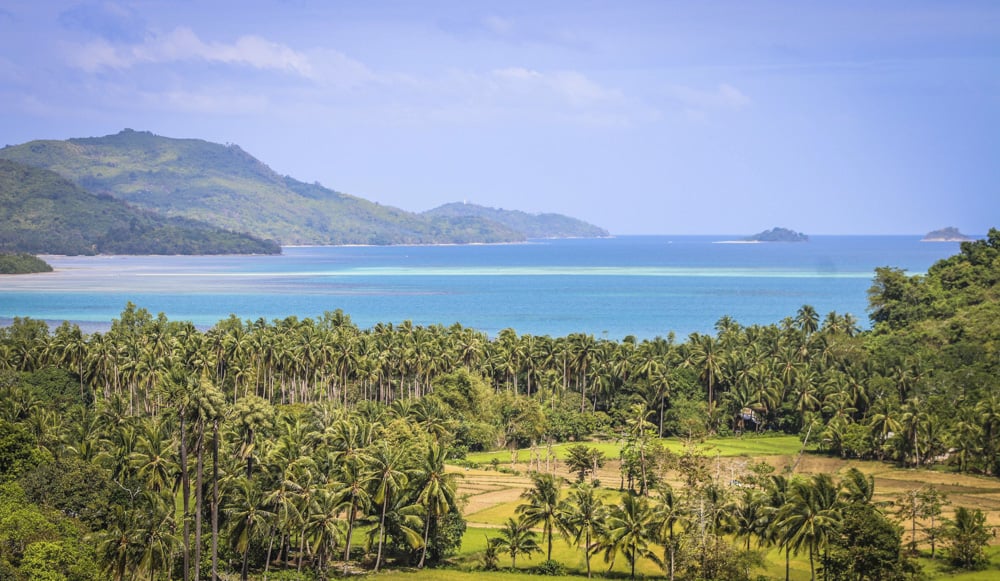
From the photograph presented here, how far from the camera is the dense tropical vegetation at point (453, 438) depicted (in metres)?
52.5

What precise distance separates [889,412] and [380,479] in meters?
53.7

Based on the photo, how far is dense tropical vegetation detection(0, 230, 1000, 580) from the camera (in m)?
52.5

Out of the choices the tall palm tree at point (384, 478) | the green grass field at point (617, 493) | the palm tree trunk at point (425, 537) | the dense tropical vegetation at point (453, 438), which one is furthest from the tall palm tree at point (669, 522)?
the tall palm tree at point (384, 478)

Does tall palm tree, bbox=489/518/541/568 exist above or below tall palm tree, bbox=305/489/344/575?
below

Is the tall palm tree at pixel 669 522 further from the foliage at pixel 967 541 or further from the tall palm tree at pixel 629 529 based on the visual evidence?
the foliage at pixel 967 541

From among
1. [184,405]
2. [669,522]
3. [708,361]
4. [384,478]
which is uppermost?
[184,405]

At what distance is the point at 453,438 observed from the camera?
92750 millimetres

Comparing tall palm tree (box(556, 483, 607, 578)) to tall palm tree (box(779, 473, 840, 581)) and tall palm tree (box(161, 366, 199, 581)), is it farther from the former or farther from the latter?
tall palm tree (box(161, 366, 199, 581))

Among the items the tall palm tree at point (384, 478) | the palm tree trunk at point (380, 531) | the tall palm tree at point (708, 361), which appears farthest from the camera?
the tall palm tree at point (708, 361)

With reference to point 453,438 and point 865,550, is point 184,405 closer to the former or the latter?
point 865,550

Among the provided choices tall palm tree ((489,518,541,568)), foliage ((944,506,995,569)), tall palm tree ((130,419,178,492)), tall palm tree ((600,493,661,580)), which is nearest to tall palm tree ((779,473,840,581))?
tall palm tree ((600,493,661,580))

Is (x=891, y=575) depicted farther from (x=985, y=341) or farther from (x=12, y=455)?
(x=985, y=341)

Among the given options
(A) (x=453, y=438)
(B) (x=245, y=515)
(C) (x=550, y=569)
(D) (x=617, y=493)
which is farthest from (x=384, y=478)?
(A) (x=453, y=438)

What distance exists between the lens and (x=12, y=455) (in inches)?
2377
